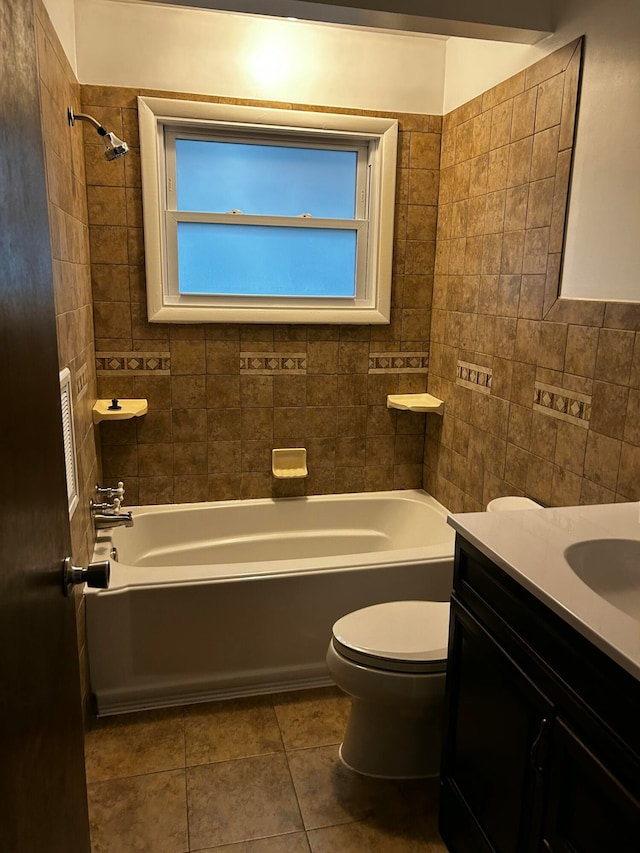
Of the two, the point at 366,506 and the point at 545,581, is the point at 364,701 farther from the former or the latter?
the point at 366,506

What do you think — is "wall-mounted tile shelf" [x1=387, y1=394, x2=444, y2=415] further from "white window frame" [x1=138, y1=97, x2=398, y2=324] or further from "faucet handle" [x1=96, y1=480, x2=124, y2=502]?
"faucet handle" [x1=96, y1=480, x2=124, y2=502]

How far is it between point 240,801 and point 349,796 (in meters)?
0.33

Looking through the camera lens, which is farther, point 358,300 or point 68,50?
point 358,300

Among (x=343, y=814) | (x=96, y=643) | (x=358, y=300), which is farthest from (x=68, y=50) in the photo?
(x=343, y=814)

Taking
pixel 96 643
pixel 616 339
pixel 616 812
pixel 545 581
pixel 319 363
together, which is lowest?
pixel 96 643

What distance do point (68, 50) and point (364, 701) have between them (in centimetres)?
256

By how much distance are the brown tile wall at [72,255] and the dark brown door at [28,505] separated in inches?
37.0

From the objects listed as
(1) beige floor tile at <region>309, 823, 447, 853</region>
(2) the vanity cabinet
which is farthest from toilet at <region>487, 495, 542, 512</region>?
(1) beige floor tile at <region>309, 823, 447, 853</region>

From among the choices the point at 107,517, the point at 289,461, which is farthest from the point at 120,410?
the point at 289,461

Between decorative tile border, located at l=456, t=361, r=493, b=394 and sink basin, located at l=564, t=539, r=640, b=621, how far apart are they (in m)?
1.21

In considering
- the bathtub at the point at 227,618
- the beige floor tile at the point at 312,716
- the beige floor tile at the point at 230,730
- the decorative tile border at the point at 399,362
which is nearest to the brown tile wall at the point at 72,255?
the bathtub at the point at 227,618

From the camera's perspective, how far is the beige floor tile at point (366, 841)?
1688 millimetres

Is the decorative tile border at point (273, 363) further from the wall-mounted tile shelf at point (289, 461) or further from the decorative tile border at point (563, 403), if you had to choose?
the decorative tile border at point (563, 403)

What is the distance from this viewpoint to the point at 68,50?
2.36 m
